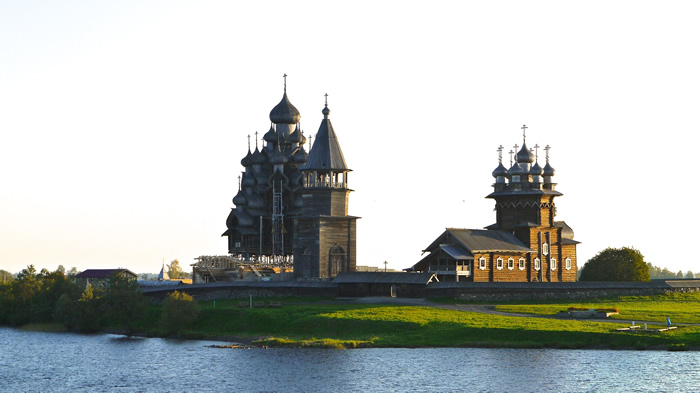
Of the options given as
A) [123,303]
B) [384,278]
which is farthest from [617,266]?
[123,303]

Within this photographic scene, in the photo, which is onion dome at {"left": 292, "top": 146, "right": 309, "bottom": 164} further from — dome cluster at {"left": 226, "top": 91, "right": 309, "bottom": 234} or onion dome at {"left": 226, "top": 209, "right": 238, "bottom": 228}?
onion dome at {"left": 226, "top": 209, "right": 238, "bottom": 228}

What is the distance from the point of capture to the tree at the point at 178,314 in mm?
66375

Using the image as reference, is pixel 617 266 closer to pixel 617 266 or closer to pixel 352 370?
pixel 617 266

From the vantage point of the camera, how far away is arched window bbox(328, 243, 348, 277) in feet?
267

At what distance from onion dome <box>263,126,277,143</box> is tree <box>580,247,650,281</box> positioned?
32664mm

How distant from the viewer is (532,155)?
9112 cm

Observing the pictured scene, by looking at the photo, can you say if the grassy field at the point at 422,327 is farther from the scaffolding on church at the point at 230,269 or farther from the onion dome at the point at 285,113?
the onion dome at the point at 285,113

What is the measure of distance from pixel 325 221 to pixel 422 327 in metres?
23.6

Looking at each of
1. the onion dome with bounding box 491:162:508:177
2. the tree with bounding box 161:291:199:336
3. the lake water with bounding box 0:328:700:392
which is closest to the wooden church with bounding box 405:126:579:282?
the onion dome with bounding box 491:162:508:177

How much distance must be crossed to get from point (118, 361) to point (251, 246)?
42944 millimetres

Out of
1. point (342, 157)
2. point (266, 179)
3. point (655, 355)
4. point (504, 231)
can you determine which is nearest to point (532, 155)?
point (504, 231)

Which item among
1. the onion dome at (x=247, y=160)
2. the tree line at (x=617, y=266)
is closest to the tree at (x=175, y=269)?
the onion dome at (x=247, y=160)

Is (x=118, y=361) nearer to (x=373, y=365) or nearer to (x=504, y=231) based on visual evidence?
(x=373, y=365)

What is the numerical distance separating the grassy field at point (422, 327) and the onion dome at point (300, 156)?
86.2 ft
